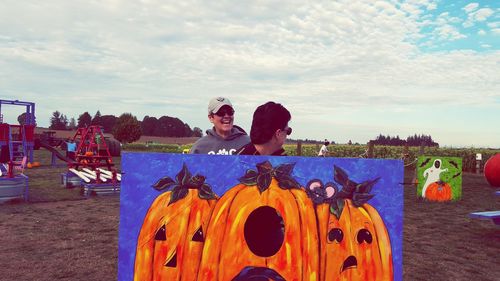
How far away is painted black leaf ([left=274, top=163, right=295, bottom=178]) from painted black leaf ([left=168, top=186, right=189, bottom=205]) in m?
0.45

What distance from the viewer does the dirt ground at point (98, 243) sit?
5.29 metres

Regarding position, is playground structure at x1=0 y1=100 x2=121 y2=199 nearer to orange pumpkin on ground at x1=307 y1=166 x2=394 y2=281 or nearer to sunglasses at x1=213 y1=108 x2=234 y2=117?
sunglasses at x1=213 y1=108 x2=234 y2=117

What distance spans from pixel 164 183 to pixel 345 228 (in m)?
0.91

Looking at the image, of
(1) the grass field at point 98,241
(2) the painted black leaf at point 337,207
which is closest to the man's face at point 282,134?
(2) the painted black leaf at point 337,207

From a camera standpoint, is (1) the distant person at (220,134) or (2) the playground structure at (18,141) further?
(2) the playground structure at (18,141)

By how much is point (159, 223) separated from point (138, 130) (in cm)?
8232

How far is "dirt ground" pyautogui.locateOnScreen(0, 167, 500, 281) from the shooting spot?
5285 millimetres

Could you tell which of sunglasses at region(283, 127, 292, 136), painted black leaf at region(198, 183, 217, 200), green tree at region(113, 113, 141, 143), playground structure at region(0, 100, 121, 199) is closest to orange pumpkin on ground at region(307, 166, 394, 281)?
painted black leaf at region(198, 183, 217, 200)

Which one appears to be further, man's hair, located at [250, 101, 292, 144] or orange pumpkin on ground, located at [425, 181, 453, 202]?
orange pumpkin on ground, located at [425, 181, 453, 202]

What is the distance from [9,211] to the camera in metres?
9.22

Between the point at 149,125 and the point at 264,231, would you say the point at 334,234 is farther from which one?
the point at 149,125

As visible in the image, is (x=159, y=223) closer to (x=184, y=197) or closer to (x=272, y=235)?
(x=184, y=197)

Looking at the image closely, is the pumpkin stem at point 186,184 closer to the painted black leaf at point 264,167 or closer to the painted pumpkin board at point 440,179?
the painted black leaf at point 264,167

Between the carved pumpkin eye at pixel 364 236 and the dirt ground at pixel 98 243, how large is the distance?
383 centimetres
